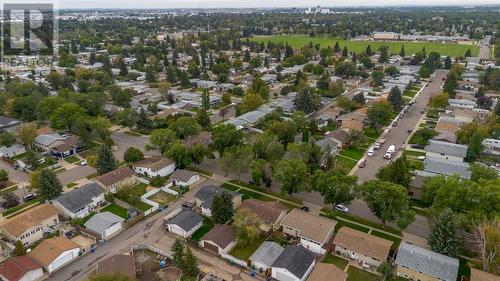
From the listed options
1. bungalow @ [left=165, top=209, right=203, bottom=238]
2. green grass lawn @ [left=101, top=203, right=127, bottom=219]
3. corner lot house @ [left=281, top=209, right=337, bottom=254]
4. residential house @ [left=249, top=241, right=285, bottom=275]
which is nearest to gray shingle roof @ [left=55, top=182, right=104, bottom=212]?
green grass lawn @ [left=101, top=203, right=127, bottom=219]

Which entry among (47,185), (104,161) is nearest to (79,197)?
(47,185)

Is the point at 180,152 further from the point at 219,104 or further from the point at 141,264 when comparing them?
the point at 219,104

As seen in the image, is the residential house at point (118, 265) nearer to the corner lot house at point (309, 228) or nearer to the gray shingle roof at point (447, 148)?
the corner lot house at point (309, 228)

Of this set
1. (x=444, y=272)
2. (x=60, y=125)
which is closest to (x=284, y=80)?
(x=60, y=125)

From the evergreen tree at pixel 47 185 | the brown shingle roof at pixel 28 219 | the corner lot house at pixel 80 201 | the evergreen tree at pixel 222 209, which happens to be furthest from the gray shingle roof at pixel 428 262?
the evergreen tree at pixel 47 185

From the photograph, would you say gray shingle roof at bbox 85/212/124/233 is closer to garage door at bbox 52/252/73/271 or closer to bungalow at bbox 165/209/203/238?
garage door at bbox 52/252/73/271

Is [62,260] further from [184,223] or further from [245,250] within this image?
[245,250]
